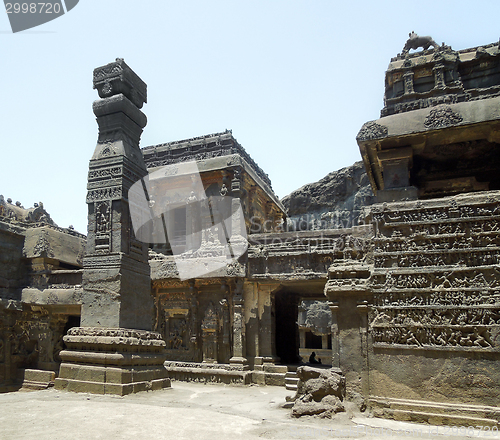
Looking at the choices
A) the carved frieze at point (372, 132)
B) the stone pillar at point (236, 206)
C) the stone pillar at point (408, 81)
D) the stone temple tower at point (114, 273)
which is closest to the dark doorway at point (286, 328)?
the stone pillar at point (236, 206)

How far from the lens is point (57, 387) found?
22.0 ft

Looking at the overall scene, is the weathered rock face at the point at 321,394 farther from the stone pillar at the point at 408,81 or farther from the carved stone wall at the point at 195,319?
the carved stone wall at the point at 195,319

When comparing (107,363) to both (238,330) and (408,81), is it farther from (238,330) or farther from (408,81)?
(408,81)

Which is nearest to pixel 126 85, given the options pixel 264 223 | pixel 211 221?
pixel 211 221

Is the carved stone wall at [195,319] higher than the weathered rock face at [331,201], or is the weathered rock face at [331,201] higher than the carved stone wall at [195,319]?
the weathered rock face at [331,201]

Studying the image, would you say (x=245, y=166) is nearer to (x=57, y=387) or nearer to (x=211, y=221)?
(x=211, y=221)

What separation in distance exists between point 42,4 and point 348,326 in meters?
6.98

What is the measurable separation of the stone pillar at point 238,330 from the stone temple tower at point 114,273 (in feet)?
19.2

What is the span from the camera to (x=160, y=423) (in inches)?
176

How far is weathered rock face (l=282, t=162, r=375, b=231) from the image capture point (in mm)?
30016

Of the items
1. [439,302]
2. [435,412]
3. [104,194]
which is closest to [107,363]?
[104,194]

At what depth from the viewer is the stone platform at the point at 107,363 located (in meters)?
6.31

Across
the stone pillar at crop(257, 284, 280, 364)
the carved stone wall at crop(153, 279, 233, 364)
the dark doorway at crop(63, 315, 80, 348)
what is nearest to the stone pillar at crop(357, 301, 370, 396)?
the stone pillar at crop(257, 284, 280, 364)

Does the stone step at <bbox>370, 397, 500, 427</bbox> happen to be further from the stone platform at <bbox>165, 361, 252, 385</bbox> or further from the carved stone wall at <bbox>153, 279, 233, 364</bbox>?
the carved stone wall at <bbox>153, 279, 233, 364</bbox>
